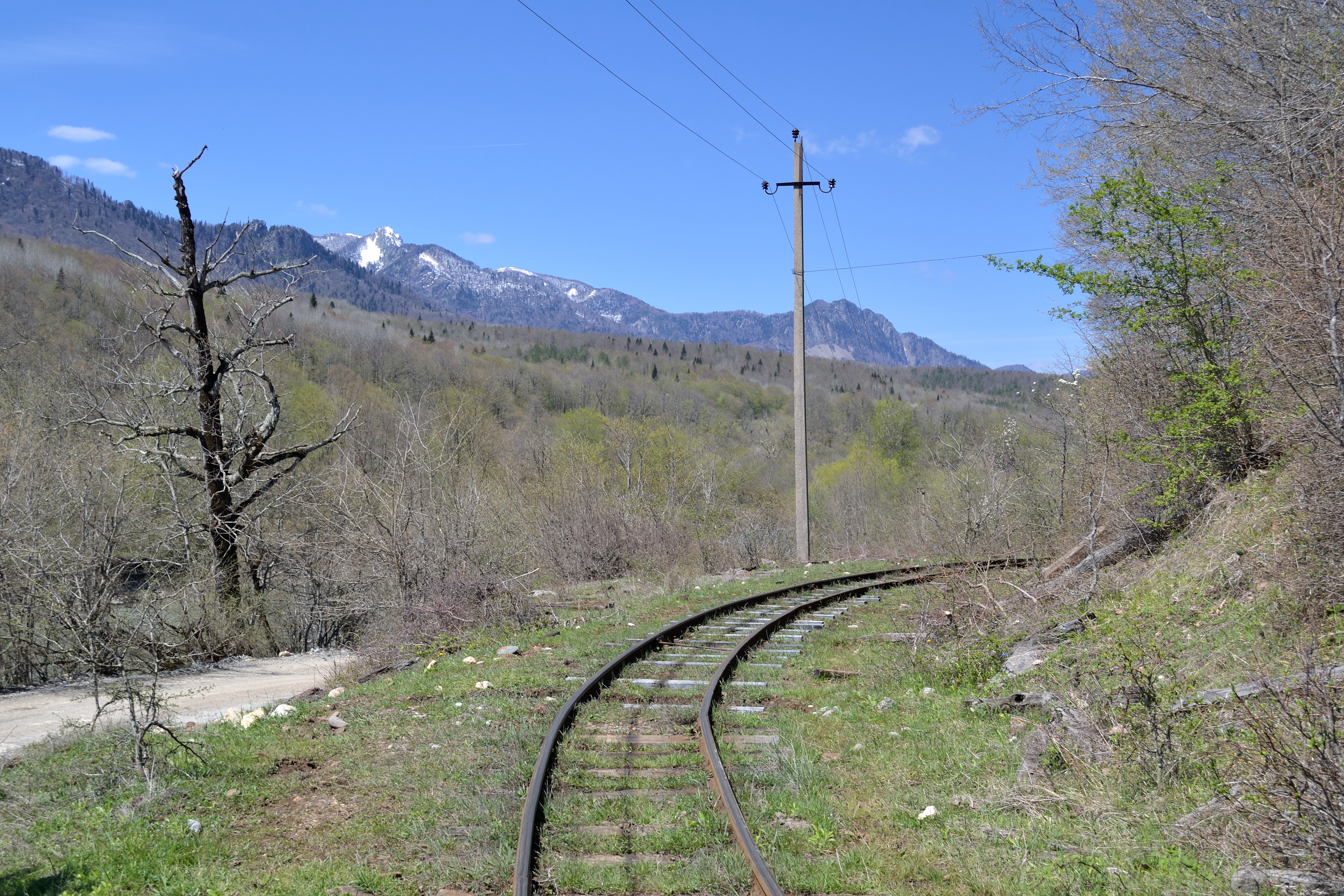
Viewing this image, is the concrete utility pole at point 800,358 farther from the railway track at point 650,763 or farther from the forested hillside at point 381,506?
the railway track at point 650,763

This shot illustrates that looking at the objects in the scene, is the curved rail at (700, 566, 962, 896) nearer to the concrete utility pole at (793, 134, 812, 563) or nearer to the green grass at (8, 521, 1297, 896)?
the green grass at (8, 521, 1297, 896)

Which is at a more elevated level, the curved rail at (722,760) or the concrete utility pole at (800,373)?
the concrete utility pole at (800,373)

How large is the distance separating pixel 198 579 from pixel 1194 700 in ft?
53.6

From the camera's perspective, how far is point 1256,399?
993 cm

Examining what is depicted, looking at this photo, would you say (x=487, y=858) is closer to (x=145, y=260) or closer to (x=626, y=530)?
(x=145, y=260)

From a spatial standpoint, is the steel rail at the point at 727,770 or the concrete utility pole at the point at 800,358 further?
the concrete utility pole at the point at 800,358

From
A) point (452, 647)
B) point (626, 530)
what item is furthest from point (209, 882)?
point (626, 530)

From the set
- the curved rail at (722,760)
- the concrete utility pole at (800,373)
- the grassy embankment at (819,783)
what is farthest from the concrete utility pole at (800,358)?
the grassy embankment at (819,783)

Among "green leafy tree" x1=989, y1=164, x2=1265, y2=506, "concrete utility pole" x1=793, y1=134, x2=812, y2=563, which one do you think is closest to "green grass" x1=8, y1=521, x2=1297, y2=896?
"green leafy tree" x1=989, y1=164, x2=1265, y2=506

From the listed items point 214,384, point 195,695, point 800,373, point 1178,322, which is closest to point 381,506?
point 214,384

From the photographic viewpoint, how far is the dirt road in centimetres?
973

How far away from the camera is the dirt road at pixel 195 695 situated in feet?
31.9

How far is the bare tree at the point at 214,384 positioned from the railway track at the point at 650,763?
31.2ft

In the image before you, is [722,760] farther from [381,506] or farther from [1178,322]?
[381,506]
